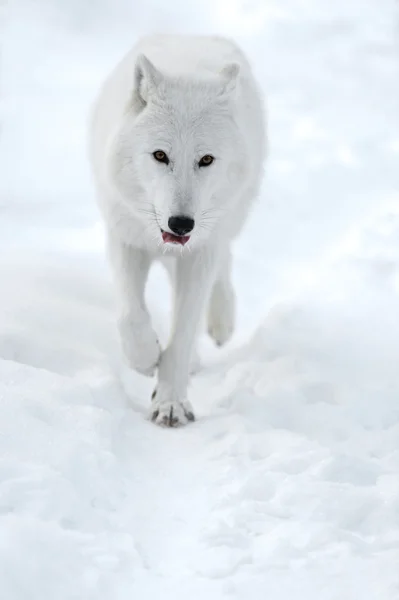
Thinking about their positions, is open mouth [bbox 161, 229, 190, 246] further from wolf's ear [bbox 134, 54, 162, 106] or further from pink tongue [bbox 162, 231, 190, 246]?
wolf's ear [bbox 134, 54, 162, 106]

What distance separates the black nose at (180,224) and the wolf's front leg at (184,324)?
0.75 meters

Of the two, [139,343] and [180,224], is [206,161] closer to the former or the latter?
[180,224]

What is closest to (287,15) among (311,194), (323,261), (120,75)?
(311,194)

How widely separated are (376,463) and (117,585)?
1.50 meters

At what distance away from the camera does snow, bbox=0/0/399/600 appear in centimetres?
244

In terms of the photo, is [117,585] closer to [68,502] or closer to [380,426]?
[68,502]

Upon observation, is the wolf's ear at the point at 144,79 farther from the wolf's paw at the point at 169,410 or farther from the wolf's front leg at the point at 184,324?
the wolf's paw at the point at 169,410

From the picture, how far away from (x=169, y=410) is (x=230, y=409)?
33 cm

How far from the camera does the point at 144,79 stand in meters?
3.92

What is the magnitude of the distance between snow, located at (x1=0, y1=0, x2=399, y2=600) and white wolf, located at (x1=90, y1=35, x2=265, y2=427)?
39 cm

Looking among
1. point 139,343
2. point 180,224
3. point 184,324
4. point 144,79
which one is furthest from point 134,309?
point 144,79

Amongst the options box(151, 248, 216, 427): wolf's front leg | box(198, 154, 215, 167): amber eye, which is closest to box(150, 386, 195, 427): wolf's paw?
box(151, 248, 216, 427): wolf's front leg

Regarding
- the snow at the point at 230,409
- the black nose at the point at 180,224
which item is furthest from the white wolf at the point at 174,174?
the snow at the point at 230,409

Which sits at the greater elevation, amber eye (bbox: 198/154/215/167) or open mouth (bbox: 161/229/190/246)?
amber eye (bbox: 198/154/215/167)
